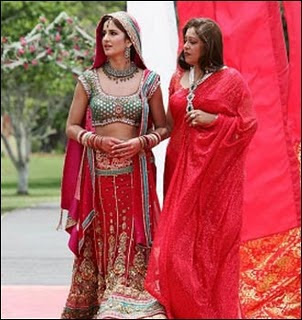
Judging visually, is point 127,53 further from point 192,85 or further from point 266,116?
point 266,116

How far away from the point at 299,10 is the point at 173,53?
753mm

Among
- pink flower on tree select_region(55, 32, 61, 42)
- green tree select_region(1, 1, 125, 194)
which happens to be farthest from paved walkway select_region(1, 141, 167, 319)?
pink flower on tree select_region(55, 32, 61, 42)

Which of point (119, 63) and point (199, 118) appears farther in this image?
point (119, 63)

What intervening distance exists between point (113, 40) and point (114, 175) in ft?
1.94

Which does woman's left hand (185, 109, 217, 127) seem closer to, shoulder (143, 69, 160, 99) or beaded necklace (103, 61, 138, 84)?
shoulder (143, 69, 160, 99)

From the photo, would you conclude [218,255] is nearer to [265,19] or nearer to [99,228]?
[99,228]

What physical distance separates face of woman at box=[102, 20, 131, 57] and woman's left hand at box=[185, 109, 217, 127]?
0.43 meters

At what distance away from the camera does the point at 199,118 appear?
5.06m

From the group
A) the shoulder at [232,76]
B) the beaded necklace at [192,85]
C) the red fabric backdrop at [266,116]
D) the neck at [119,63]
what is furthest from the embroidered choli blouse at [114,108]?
the red fabric backdrop at [266,116]

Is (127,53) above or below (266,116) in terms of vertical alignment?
above

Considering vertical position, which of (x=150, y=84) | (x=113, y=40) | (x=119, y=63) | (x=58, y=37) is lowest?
(x=58, y=37)

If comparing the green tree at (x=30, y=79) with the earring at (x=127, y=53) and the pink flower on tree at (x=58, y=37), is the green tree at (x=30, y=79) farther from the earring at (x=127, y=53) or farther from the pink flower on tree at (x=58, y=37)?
the earring at (x=127, y=53)

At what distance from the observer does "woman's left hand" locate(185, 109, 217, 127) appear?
507 cm

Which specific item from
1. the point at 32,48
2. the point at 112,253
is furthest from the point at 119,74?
the point at 32,48
